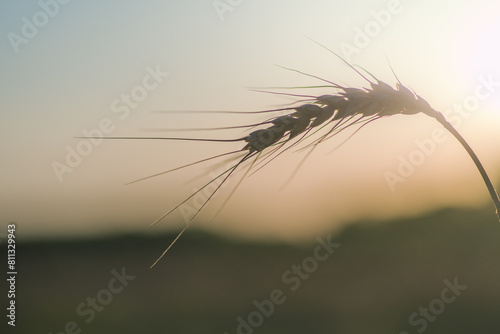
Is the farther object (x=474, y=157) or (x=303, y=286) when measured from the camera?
(x=303, y=286)

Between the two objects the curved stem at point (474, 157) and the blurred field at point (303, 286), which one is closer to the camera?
the curved stem at point (474, 157)

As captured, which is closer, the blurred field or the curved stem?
the curved stem

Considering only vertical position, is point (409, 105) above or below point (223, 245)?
above

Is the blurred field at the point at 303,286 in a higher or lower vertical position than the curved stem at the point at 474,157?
lower

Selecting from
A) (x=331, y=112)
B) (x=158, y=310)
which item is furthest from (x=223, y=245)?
(x=331, y=112)

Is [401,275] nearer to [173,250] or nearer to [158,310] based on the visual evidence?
[158,310]

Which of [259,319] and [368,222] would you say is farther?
[368,222]

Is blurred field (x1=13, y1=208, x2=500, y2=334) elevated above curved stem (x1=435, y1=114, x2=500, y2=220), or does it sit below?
below

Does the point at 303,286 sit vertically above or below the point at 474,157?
below
